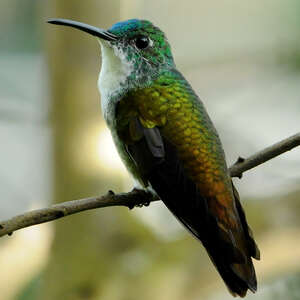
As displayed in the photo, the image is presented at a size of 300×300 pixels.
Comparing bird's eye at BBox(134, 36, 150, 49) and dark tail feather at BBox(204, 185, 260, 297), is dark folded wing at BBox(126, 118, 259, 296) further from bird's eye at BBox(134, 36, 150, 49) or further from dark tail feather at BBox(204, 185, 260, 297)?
bird's eye at BBox(134, 36, 150, 49)

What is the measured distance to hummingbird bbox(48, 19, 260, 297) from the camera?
2.34 meters

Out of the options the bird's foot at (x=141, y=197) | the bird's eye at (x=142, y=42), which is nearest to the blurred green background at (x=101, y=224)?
the bird's foot at (x=141, y=197)

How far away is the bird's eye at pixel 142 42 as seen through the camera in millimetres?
3046

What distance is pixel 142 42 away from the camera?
306cm

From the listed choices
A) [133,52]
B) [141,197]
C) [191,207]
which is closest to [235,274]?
[191,207]

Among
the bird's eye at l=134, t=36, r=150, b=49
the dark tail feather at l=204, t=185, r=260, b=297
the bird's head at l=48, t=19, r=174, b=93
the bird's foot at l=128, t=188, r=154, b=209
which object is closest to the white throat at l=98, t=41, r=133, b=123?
the bird's head at l=48, t=19, r=174, b=93

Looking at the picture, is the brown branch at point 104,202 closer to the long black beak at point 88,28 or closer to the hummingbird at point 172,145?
the hummingbird at point 172,145

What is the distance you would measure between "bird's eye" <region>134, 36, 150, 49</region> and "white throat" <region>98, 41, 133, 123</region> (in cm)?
12

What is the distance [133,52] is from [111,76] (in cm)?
21

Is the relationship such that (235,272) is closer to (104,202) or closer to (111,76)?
(104,202)

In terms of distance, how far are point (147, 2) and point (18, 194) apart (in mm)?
3367

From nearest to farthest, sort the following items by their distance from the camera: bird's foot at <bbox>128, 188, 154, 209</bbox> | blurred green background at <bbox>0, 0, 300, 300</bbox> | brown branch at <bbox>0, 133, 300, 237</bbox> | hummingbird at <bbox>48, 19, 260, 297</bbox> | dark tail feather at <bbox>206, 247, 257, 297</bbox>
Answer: brown branch at <bbox>0, 133, 300, 237</bbox> < dark tail feather at <bbox>206, 247, 257, 297</bbox> < hummingbird at <bbox>48, 19, 260, 297</bbox> < bird's foot at <bbox>128, 188, 154, 209</bbox> < blurred green background at <bbox>0, 0, 300, 300</bbox>

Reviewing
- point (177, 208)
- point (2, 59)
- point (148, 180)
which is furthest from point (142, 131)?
point (2, 59)

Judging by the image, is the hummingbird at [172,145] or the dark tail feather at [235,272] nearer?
the dark tail feather at [235,272]
